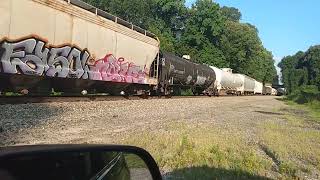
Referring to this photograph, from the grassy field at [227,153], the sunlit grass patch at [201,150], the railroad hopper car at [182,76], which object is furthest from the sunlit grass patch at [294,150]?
the railroad hopper car at [182,76]

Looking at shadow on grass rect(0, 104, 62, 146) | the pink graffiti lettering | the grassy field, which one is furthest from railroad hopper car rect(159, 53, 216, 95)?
the grassy field

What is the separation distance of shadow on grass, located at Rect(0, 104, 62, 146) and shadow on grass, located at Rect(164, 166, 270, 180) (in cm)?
347

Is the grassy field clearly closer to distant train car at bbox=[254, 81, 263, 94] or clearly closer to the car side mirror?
the car side mirror

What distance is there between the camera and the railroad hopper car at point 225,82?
50.6 metres

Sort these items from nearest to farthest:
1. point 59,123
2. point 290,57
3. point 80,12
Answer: point 59,123 < point 80,12 < point 290,57

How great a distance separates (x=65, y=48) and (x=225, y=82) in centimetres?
3753

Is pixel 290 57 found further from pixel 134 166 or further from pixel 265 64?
pixel 134 166

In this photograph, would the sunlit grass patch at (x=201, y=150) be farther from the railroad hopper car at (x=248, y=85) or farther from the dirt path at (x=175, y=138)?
the railroad hopper car at (x=248, y=85)

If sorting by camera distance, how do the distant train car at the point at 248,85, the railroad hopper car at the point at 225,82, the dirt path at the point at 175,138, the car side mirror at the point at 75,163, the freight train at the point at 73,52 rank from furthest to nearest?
the distant train car at the point at 248,85 → the railroad hopper car at the point at 225,82 → the freight train at the point at 73,52 → the dirt path at the point at 175,138 → the car side mirror at the point at 75,163

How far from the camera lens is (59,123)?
12500 mm

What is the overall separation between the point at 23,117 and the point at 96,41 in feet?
28.6

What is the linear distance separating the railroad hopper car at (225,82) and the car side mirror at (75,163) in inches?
1844

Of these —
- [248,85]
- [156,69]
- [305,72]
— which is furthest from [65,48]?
[305,72]

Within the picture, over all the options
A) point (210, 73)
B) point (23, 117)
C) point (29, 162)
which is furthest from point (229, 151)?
point (210, 73)
